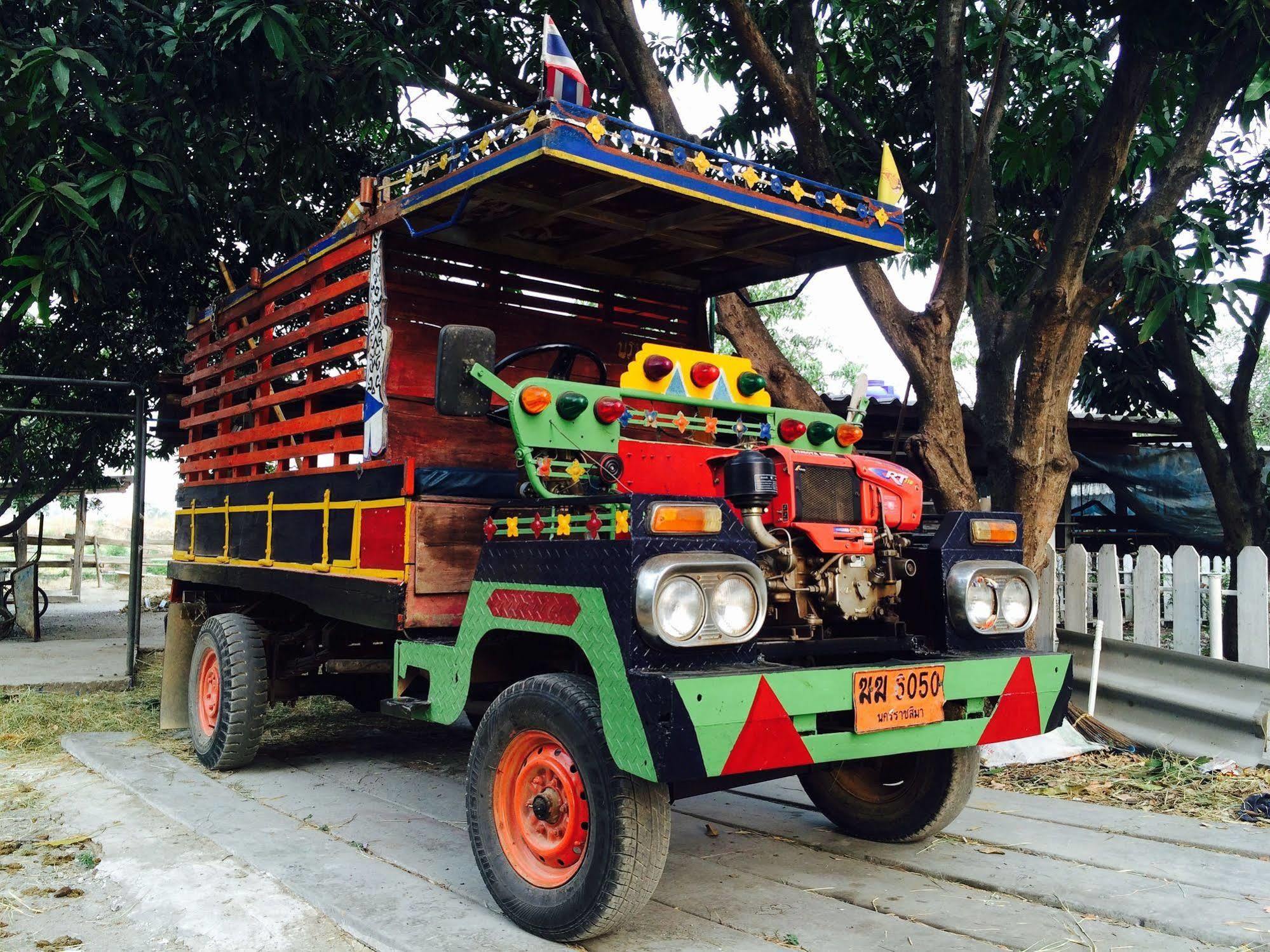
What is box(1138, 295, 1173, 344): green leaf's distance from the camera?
5.28 m

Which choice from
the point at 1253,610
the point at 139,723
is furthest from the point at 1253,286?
the point at 139,723

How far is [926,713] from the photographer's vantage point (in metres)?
3.48

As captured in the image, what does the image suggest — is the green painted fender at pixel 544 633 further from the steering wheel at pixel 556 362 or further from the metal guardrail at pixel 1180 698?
the metal guardrail at pixel 1180 698

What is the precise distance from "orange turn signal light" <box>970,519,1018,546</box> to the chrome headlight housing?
8 centimetres

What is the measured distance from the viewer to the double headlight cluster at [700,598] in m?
3.04

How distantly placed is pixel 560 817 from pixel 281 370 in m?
3.28

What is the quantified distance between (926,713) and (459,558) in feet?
6.85

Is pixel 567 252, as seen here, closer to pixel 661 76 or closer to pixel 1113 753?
pixel 661 76

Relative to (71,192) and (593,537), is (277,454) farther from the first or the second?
(593,537)

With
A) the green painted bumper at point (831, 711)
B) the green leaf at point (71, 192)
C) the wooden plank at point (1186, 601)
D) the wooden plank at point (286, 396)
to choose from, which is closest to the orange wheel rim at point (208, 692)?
the wooden plank at point (286, 396)

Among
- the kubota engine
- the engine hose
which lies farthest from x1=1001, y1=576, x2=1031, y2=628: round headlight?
the engine hose

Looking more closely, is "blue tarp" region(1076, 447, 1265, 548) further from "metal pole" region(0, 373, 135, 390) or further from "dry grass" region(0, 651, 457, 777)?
"metal pole" region(0, 373, 135, 390)

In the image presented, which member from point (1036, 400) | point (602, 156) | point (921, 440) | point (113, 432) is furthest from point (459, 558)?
point (113, 432)

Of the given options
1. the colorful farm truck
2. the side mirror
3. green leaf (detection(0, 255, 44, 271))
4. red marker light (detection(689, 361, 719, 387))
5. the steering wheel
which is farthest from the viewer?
green leaf (detection(0, 255, 44, 271))
